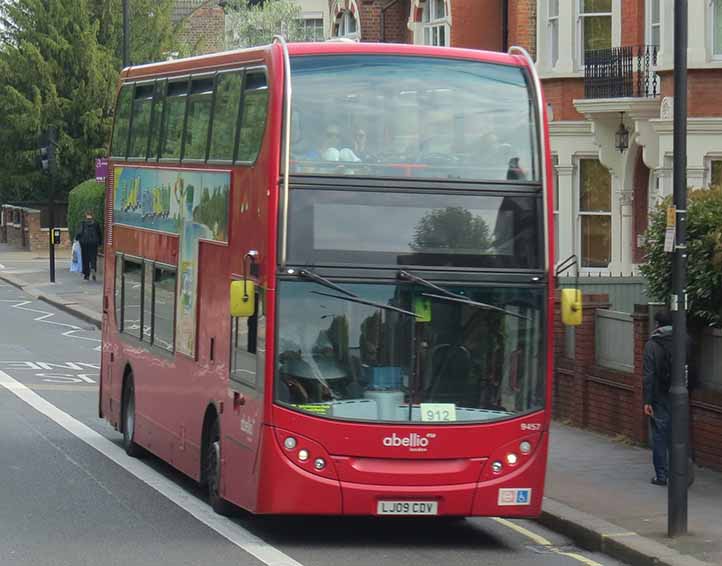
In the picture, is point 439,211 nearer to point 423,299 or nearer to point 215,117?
point 423,299

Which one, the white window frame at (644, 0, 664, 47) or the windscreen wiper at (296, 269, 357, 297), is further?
the white window frame at (644, 0, 664, 47)

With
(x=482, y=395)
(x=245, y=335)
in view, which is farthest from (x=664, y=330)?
(x=245, y=335)

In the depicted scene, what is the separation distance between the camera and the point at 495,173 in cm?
1238

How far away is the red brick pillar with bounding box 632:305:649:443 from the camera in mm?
17547

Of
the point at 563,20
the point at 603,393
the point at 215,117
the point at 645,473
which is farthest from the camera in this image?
the point at 563,20

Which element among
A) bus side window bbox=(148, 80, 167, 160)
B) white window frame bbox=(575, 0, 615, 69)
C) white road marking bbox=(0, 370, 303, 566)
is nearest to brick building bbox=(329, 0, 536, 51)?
white window frame bbox=(575, 0, 615, 69)

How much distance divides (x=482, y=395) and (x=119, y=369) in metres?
6.82

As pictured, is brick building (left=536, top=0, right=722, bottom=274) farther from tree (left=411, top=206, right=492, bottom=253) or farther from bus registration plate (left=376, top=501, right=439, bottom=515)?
Result: bus registration plate (left=376, top=501, right=439, bottom=515)

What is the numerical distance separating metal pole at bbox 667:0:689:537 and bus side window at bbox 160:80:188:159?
4999mm

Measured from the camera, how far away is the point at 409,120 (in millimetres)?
12359

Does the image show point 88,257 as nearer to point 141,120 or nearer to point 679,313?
point 141,120

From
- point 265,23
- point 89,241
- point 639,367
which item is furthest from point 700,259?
point 265,23

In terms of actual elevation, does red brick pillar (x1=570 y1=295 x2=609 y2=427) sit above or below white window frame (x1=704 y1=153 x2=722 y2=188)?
below

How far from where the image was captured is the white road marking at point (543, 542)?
482 inches
